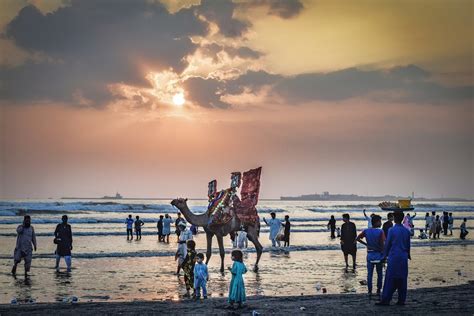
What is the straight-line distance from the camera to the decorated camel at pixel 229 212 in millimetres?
21156

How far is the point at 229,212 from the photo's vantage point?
2147 centimetres

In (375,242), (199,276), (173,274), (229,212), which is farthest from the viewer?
(229,212)

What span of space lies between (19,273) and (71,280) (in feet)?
8.90

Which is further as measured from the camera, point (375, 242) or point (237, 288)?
point (375, 242)

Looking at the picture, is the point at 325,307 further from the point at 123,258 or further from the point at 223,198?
the point at 123,258

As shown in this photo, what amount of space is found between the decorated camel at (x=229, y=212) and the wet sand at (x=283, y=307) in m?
6.57

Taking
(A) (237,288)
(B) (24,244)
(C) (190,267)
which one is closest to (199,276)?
(C) (190,267)

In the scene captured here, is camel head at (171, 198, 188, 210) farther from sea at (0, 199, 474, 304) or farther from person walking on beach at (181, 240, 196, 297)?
person walking on beach at (181, 240, 196, 297)

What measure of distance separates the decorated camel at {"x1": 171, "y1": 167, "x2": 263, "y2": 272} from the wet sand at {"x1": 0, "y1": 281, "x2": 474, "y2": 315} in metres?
6.57

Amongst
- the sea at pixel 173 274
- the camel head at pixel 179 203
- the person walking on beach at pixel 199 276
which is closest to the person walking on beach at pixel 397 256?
the sea at pixel 173 274

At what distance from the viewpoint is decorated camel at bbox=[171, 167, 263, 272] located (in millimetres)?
21156

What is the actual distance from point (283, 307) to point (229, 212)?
850cm

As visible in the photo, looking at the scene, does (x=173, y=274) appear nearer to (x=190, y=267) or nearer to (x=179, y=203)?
(x=179, y=203)

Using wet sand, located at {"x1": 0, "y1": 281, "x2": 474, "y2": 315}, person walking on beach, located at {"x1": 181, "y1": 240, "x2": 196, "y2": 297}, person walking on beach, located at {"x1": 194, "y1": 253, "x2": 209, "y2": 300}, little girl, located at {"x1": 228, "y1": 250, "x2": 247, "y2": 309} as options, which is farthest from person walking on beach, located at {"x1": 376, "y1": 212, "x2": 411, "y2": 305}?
person walking on beach, located at {"x1": 181, "y1": 240, "x2": 196, "y2": 297}
